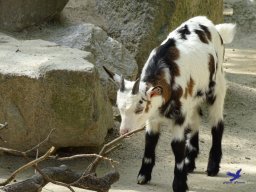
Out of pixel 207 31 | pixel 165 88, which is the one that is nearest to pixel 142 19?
pixel 207 31

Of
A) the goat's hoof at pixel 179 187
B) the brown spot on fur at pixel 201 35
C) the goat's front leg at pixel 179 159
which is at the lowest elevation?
the goat's hoof at pixel 179 187

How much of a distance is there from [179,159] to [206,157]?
4.55 feet

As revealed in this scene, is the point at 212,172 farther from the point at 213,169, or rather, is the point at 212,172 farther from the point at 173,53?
the point at 173,53

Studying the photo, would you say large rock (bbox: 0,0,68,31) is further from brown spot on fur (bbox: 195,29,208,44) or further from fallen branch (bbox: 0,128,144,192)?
fallen branch (bbox: 0,128,144,192)

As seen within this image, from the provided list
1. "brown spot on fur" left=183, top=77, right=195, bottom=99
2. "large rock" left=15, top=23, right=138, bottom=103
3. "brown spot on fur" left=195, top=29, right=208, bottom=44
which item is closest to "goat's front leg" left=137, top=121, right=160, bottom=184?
"brown spot on fur" left=183, top=77, right=195, bottom=99

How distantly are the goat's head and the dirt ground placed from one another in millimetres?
780

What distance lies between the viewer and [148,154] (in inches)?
233

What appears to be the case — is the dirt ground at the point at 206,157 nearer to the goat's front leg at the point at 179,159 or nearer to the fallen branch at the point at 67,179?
the goat's front leg at the point at 179,159

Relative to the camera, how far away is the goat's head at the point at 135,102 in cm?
503

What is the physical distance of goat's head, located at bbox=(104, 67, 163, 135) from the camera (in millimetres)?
5031

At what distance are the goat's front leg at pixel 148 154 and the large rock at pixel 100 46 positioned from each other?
1.52 m

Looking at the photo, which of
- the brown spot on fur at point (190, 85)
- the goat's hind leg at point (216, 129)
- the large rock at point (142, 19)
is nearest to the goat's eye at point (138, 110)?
the brown spot on fur at point (190, 85)

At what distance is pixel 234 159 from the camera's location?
693cm

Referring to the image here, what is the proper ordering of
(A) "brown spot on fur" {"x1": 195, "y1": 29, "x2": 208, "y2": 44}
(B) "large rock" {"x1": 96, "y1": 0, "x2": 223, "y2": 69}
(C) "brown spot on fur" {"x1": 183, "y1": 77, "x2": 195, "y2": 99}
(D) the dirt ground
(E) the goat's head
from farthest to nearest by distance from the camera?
1. (B) "large rock" {"x1": 96, "y1": 0, "x2": 223, "y2": 69}
2. (A) "brown spot on fur" {"x1": 195, "y1": 29, "x2": 208, "y2": 44}
3. (D) the dirt ground
4. (C) "brown spot on fur" {"x1": 183, "y1": 77, "x2": 195, "y2": 99}
5. (E) the goat's head
